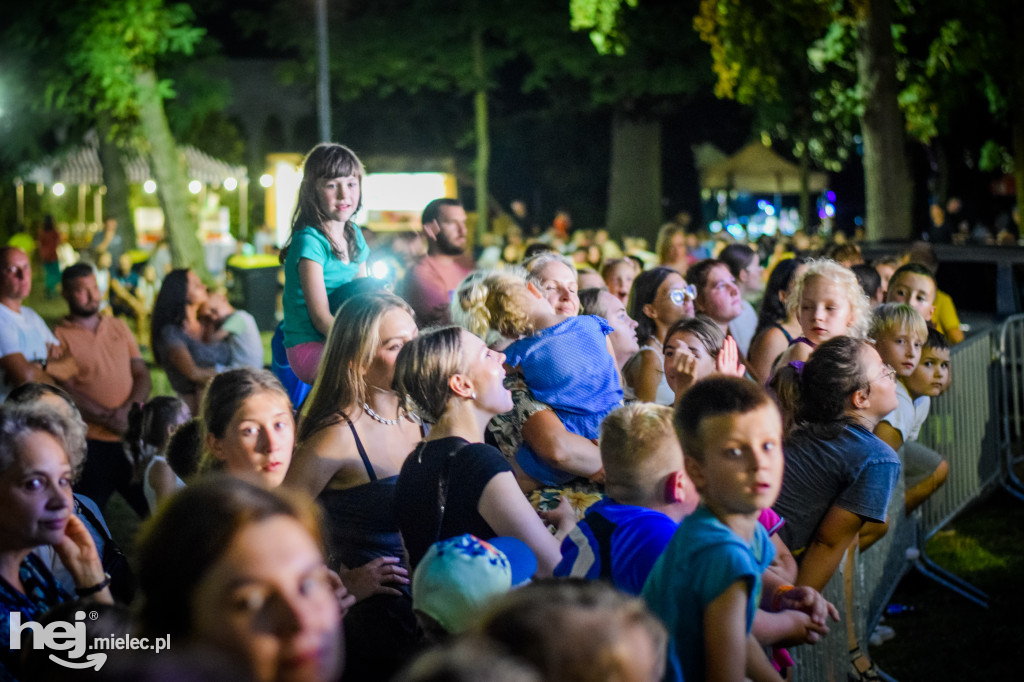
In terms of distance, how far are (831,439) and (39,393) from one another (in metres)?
2.95

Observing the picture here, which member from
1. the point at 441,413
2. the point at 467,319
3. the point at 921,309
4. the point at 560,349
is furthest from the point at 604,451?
the point at 921,309

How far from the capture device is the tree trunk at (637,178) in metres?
32.0

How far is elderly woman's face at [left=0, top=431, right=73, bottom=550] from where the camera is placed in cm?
261

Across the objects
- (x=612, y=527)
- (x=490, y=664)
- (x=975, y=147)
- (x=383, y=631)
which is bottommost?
(x=383, y=631)

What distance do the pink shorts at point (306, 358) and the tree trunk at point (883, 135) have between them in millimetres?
11749

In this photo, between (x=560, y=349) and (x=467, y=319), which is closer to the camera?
(x=560, y=349)

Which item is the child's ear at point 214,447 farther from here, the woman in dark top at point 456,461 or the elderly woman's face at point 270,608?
the elderly woman's face at point 270,608

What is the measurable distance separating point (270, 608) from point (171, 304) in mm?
6227

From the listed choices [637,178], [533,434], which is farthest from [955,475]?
[637,178]

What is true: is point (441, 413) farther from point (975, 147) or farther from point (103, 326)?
point (975, 147)

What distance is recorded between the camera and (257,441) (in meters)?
3.32

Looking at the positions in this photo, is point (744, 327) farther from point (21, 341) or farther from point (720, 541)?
point (720, 541)

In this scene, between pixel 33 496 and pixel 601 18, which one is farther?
pixel 601 18

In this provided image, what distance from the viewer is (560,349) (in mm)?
4266
